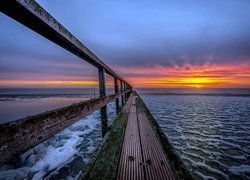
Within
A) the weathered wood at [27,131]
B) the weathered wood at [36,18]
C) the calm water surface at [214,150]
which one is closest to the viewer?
the weathered wood at [27,131]

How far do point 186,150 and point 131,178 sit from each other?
3.22m

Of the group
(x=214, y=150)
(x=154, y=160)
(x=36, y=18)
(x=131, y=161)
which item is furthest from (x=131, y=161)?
(x=214, y=150)

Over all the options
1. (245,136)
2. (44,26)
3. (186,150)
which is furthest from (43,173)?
(245,136)

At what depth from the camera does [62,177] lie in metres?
2.87

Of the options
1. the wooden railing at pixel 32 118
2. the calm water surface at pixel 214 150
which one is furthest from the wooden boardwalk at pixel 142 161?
the calm water surface at pixel 214 150

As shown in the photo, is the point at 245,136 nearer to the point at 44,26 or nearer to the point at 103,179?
the point at 103,179

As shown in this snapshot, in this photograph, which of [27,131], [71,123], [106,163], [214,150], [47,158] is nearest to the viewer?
[27,131]

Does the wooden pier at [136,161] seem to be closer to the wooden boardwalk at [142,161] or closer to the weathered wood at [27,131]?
the wooden boardwalk at [142,161]

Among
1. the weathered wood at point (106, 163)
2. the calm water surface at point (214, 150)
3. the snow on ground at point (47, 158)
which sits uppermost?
the weathered wood at point (106, 163)

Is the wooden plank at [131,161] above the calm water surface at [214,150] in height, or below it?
above

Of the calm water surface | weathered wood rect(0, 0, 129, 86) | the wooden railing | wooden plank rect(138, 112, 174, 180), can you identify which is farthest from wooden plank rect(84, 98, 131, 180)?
the calm water surface

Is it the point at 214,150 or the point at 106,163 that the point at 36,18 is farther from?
the point at 214,150

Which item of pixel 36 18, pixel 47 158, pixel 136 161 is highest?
pixel 36 18

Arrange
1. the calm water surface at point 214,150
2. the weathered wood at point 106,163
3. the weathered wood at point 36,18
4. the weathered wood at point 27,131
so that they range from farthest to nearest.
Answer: the calm water surface at point 214,150, the weathered wood at point 106,163, the weathered wood at point 36,18, the weathered wood at point 27,131
